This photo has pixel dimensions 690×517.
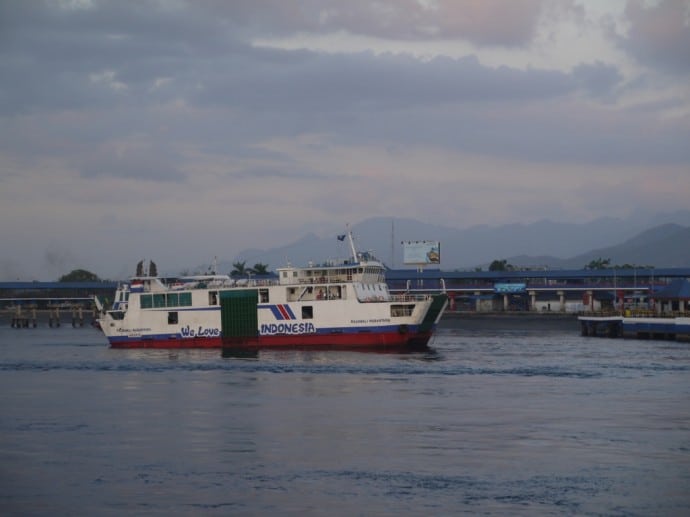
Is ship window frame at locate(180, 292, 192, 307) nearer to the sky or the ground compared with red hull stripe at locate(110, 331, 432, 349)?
nearer to the sky

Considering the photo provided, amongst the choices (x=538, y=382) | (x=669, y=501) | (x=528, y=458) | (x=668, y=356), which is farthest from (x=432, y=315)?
(x=669, y=501)

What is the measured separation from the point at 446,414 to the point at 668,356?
34791mm

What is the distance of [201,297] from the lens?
81438mm

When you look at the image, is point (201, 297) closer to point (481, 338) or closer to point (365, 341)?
point (365, 341)

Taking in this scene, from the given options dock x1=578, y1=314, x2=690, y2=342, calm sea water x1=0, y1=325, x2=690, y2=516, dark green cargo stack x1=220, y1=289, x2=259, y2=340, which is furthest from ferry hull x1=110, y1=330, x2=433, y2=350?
dock x1=578, y1=314, x2=690, y2=342

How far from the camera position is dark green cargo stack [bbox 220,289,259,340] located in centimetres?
7962

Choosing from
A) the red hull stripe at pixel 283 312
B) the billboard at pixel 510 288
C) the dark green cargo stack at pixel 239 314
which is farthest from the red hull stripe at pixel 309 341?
the billboard at pixel 510 288

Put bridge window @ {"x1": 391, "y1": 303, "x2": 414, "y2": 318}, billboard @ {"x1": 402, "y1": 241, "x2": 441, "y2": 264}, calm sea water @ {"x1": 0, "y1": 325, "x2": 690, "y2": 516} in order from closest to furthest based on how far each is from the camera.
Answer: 1. calm sea water @ {"x1": 0, "y1": 325, "x2": 690, "y2": 516}
2. bridge window @ {"x1": 391, "y1": 303, "x2": 414, "y2": 318}
3. billboard @ {"x1": 402, "y1": 241, "x2": 441, "y2": 264}

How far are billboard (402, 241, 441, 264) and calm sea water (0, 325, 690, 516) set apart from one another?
329 ft

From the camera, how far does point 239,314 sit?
262 feet

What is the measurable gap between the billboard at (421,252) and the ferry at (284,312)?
262 feet

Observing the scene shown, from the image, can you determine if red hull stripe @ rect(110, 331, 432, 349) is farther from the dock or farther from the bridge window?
the dock

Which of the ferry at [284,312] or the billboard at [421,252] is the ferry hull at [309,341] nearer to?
the ferry at [284,312]

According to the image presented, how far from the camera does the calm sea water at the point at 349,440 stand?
26.0 metres
